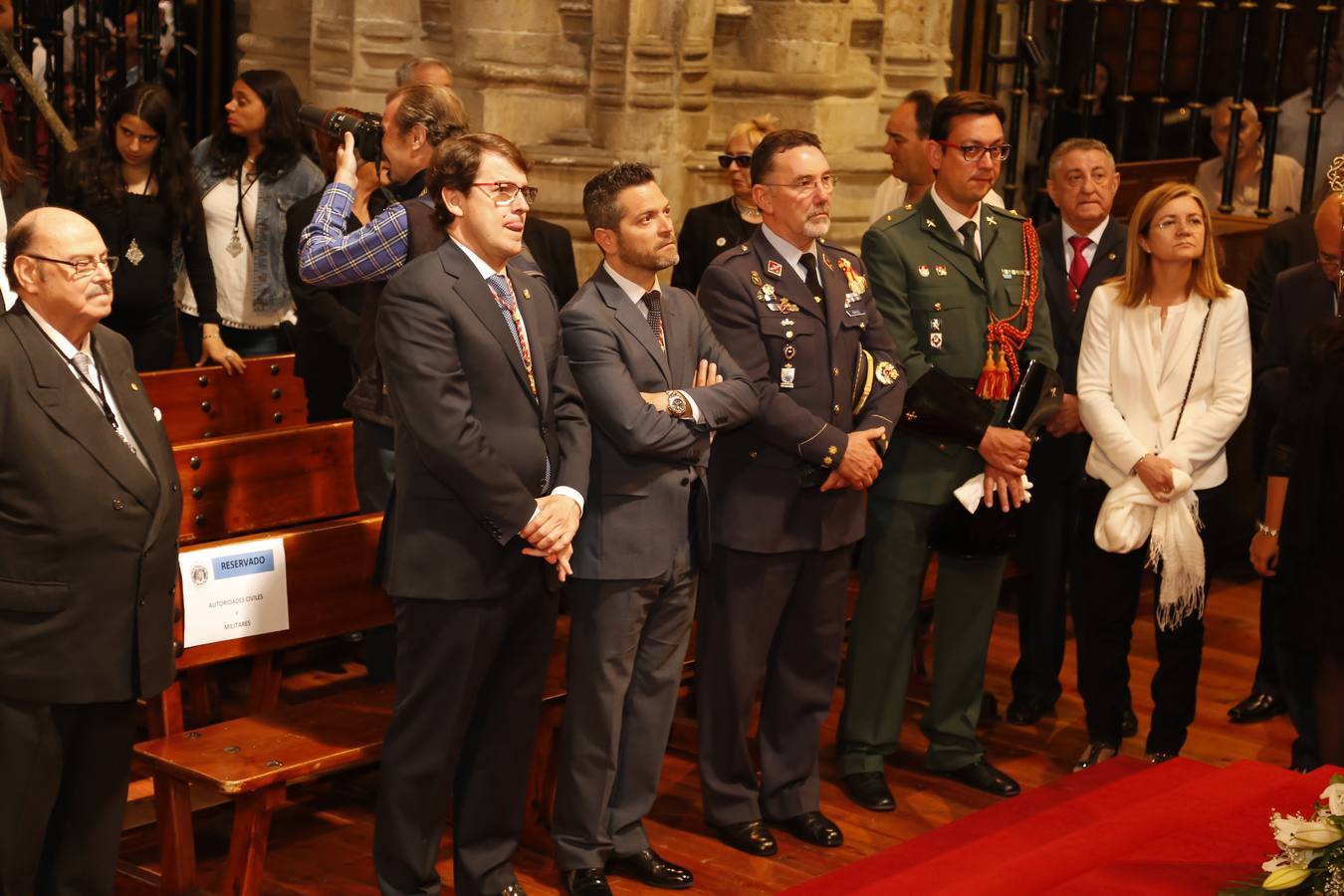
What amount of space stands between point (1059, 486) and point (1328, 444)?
1.29 meters

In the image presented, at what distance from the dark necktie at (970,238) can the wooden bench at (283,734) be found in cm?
148

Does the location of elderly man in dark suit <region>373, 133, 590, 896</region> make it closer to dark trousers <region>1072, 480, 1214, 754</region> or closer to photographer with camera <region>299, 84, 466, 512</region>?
photographer with camera <region>299, 84, 466, 512</region>

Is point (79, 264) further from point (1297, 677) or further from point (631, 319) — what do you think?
point (1297, 677)

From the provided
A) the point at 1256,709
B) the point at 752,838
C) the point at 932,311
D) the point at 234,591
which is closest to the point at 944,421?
the point at 932,311

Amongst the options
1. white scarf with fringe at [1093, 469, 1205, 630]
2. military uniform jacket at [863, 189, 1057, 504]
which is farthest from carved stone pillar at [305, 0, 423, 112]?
white scarf with fringe at [1093, 469, 1205, 630]

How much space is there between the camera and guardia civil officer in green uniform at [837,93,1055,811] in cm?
475

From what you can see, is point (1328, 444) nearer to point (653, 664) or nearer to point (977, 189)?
point (977, 189)

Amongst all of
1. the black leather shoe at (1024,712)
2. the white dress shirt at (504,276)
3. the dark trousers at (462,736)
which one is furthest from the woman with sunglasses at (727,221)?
the dark trousers at (462,736)

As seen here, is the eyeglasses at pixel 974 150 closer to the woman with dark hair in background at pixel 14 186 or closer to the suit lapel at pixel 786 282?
the suit lapel at pixel 786 282

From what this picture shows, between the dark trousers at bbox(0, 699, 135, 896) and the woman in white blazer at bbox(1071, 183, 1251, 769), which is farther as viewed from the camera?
the woman in white blazer at bbox(1071, 183, 1251, 769)

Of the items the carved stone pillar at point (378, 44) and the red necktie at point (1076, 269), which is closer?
the red necktie at point (1076, 269)

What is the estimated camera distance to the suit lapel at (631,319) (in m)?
4.10

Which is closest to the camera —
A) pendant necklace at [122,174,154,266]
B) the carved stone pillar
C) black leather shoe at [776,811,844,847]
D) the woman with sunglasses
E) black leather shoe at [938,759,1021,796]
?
black leather shoe at [776,811,844,847]

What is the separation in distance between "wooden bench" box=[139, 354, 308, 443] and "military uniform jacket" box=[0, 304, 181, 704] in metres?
1.95
